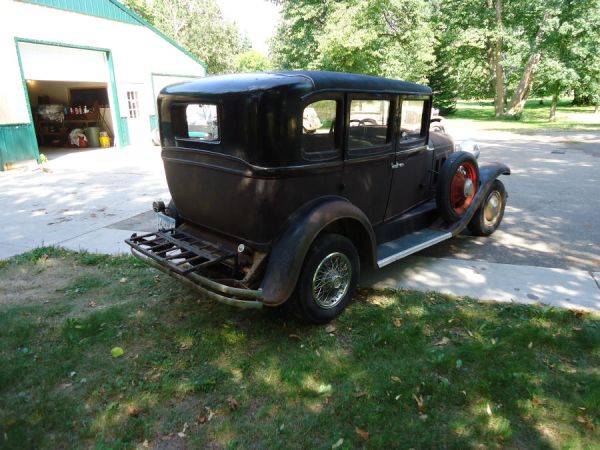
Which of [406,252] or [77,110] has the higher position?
[77,110]

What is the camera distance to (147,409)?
2.65 meters

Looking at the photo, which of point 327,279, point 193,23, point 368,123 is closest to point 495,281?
point 327,279

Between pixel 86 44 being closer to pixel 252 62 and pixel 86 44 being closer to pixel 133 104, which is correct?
pixel 133 104

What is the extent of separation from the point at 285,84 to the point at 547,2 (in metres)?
22.0

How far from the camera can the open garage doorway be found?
13.8 m

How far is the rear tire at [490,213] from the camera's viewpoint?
520 cm

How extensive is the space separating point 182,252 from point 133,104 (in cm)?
1349

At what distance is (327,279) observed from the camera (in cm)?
340

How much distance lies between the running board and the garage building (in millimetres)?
10664

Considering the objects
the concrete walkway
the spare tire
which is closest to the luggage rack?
the concrete walkway

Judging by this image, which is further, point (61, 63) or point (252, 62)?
point (252, 62)

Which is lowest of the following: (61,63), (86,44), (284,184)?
(284,184)

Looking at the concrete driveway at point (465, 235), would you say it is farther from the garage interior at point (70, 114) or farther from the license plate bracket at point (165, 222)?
the garage interior at point (70, 114)

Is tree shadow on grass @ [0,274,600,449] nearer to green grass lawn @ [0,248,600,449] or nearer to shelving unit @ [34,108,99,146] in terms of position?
green grass lawn @ [0,248,600,449]
